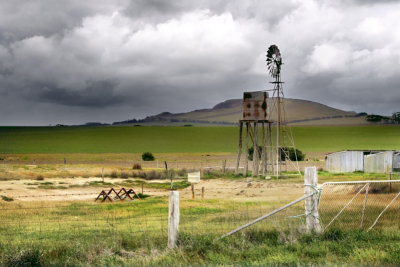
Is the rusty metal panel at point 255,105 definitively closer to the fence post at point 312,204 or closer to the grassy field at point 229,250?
the grassy field at point 229,250

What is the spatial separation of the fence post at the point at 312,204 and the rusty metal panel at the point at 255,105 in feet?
123

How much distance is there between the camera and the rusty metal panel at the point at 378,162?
46.0m

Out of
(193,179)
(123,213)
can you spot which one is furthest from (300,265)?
(193,179)

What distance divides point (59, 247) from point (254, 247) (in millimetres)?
4042

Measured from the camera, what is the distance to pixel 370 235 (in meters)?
11.1

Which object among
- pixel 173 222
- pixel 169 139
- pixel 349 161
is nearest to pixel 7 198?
pixel 173 222

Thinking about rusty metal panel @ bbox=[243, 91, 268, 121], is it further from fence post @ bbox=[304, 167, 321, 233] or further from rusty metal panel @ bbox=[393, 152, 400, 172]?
fence post @ bbox=[304, 167, 321, 233]

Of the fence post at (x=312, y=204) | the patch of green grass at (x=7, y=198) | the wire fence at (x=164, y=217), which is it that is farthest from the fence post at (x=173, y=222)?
the patch of green grass at (x=7, y=198)

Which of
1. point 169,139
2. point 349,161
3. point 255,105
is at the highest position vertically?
point 255,105

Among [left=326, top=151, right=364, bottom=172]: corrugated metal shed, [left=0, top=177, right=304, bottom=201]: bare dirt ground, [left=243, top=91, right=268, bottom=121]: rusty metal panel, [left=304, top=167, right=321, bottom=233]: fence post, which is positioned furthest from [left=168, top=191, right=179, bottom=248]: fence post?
[left=326, top=151, right=364, bottom=172]: corrugated metal shed

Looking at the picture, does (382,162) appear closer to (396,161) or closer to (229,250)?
(396,161)

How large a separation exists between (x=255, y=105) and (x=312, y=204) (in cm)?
3795

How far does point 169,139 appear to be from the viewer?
16200cm

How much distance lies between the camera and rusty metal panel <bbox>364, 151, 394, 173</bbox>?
46.0 m
